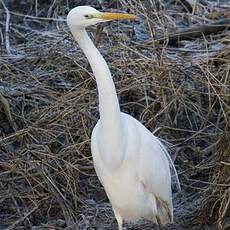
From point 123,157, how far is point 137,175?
5.8 inches

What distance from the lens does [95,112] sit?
4.85 metres

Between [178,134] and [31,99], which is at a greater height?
[31,99]

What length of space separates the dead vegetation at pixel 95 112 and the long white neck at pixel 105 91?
1.81 ft

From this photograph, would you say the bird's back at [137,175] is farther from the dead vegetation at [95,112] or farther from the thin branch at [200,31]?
the thin branch at [200,31]

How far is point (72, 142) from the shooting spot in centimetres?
464

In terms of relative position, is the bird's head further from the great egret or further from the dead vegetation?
the dead vegetation

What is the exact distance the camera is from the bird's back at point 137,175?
11.8ft

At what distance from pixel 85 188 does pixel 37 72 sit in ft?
3.78

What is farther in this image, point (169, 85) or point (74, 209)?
point (169, 85)

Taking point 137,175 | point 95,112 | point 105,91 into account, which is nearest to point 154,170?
Answer: point 137,175

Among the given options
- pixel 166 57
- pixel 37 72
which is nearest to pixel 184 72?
pixel 166 57

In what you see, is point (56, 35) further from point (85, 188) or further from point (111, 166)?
point (111, 166)

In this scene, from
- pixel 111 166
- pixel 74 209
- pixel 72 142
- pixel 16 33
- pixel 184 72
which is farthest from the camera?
pixel 16 33

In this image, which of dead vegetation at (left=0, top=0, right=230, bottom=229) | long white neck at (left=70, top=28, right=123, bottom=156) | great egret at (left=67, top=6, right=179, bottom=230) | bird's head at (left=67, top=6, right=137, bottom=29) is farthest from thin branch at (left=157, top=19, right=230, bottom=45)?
bird's head at (left=67, top=6, right=137, bottom=29)
